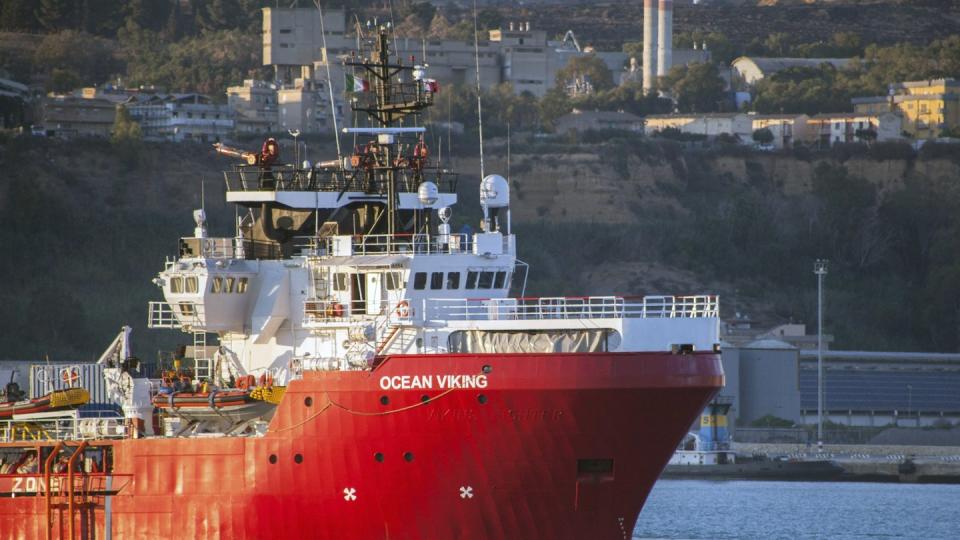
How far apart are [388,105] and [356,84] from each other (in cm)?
141

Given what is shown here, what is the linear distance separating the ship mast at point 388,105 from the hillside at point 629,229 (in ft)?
176

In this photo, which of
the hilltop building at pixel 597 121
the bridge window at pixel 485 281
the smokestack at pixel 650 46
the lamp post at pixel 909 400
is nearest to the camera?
the bridge window at pixel 485 281

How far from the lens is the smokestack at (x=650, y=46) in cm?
18988

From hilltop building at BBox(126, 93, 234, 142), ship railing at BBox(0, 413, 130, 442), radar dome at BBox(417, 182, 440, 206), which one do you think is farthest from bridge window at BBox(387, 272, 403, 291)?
hilltop building at BBox(126, 93, 234, 142)

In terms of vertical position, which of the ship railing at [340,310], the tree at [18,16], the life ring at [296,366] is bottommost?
the life ring at [296,366]

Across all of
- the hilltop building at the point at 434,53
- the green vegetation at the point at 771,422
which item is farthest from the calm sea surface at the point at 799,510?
the hilltop building at the point at 434,53

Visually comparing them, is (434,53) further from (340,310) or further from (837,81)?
(340,310)

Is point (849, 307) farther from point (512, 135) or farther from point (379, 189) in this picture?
point (379, 189)

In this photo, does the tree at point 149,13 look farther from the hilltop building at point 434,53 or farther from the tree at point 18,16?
the hilltop building at point 434,53

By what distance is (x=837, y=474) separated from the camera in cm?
9150

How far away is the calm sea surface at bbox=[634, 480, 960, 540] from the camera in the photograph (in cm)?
6331

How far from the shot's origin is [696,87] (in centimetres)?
18838

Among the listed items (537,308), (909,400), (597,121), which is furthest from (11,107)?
(537,308)

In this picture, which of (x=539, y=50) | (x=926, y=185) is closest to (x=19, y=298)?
(x=926, y=185)
